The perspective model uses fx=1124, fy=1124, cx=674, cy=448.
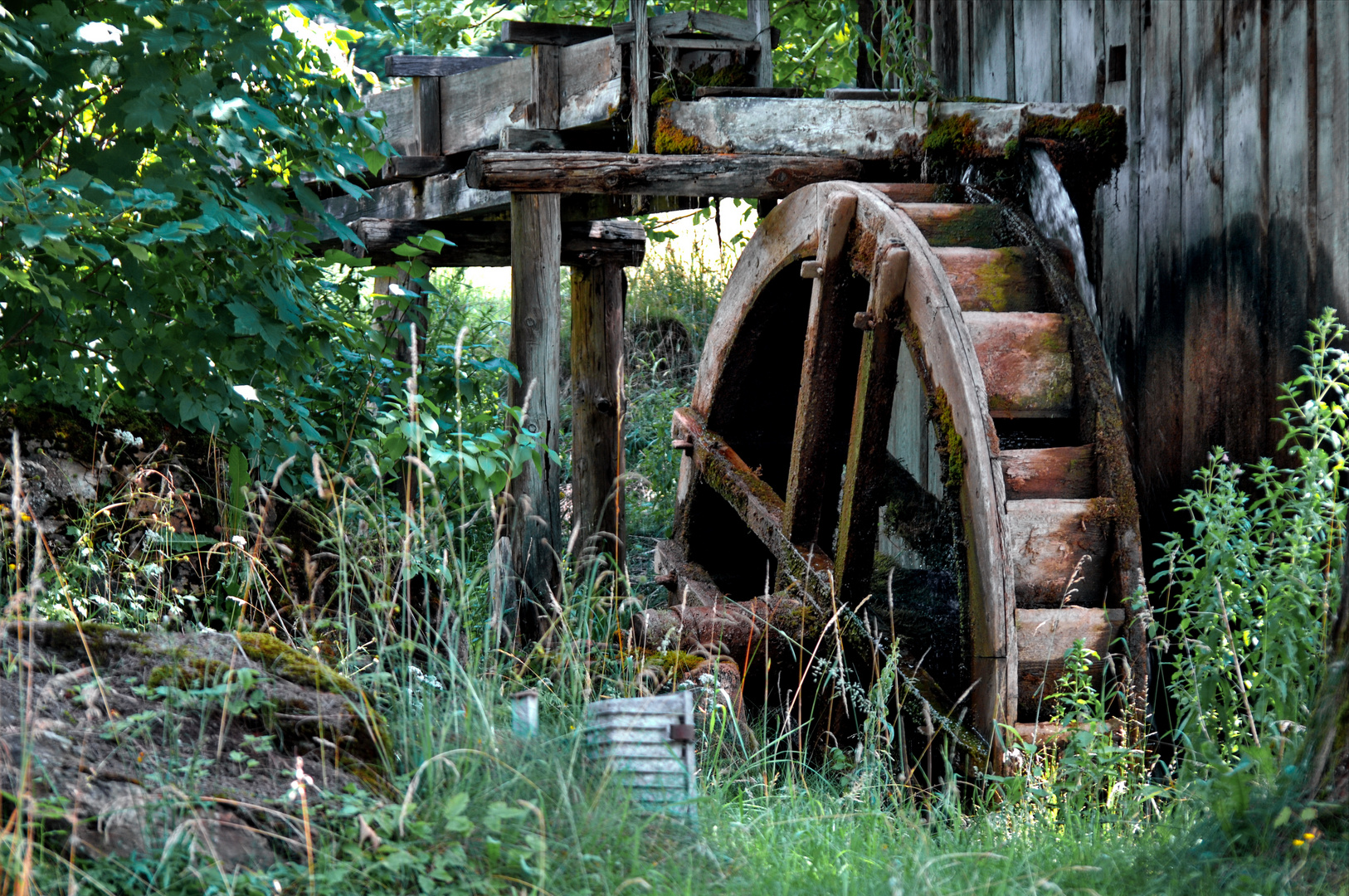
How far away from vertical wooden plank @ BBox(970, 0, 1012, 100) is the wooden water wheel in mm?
1349

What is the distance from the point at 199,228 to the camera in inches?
113

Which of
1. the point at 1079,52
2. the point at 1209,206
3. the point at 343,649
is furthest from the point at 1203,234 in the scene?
the point at 343,649

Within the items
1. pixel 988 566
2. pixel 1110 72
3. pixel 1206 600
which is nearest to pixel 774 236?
pixel 1110 72

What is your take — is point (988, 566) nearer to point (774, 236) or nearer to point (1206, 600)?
point (1206, 600)

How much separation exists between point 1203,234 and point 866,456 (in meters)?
1.36

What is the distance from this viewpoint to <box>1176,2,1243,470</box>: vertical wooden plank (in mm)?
3732

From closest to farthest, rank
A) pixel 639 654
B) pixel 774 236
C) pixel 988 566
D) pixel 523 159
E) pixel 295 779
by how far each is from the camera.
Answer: pixel 295 779
pixel 988 566
pixel 639 654
pixel 523 159
pixel 774 236

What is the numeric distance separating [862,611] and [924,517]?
0.80 metres

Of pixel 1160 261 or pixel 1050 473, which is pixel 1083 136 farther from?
pixel 1050 473

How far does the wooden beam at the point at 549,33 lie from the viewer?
188 inches

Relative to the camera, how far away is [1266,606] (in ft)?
8.57

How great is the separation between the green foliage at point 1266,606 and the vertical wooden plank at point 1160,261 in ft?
3.24

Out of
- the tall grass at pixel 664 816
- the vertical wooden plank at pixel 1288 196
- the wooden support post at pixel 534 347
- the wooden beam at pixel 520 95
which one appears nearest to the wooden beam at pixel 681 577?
the wooden support post at pixel 534 347

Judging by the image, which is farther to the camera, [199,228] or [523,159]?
[523,159]
